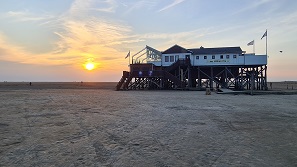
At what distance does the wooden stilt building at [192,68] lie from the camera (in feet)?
140

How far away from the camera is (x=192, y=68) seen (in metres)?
46.2

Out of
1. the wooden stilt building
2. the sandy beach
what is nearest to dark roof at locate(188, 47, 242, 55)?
the wooden stilt building

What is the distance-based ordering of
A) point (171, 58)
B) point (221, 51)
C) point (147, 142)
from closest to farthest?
point (147, 142) → point (221, 51) → point (171, 58)

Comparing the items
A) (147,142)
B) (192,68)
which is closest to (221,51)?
(192,68)

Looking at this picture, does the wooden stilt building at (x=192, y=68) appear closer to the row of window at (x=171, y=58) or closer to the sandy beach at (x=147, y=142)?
the row of window at (x=171, y=58)

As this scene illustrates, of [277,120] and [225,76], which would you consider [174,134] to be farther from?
[225,76]

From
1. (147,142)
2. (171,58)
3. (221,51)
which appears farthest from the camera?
(171,58)

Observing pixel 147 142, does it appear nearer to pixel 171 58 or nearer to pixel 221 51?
pixel 221 51

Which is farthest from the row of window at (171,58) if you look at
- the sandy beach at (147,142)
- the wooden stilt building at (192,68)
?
the sandy beach at (147,142)

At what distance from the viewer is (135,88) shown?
47.0 meters

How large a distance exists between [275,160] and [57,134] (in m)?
7.14

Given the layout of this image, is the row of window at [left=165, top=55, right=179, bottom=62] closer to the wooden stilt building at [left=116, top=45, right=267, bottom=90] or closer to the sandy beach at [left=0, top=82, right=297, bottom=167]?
the wooden stilt building at [left=116, top=45, right=267, bottom=90]

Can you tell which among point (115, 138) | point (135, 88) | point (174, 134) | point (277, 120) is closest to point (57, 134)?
point (115, 138)

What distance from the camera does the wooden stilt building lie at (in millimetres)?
42719
